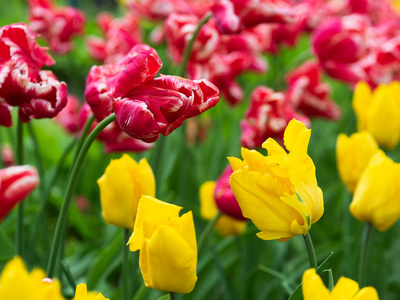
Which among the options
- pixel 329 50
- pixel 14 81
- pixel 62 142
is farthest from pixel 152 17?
pixel 14 81

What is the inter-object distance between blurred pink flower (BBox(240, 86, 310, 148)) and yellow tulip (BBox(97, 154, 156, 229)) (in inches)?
14.2

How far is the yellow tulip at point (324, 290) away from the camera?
31 cm

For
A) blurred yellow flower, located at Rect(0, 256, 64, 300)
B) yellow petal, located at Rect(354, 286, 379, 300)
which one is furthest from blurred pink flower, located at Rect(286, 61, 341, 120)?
blurred yellow flower, located at Rect(0, 256, 64, 300)

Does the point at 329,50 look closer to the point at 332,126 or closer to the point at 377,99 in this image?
the point at 377,99

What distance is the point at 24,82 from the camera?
492 mm

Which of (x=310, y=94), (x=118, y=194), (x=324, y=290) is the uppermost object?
(x=324, y=290)

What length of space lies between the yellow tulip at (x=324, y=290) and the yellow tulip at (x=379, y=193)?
0.23 m

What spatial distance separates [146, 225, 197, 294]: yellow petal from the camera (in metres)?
0.40

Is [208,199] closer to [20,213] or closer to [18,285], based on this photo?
[20,213]

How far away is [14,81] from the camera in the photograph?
0.49 m

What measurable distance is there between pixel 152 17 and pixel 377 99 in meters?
0.60

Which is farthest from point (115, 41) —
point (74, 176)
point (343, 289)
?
point (343, 289)

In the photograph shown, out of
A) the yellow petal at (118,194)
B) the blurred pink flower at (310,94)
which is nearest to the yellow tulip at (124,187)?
the yellow petal at (118,194)

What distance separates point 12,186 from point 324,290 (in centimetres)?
23
